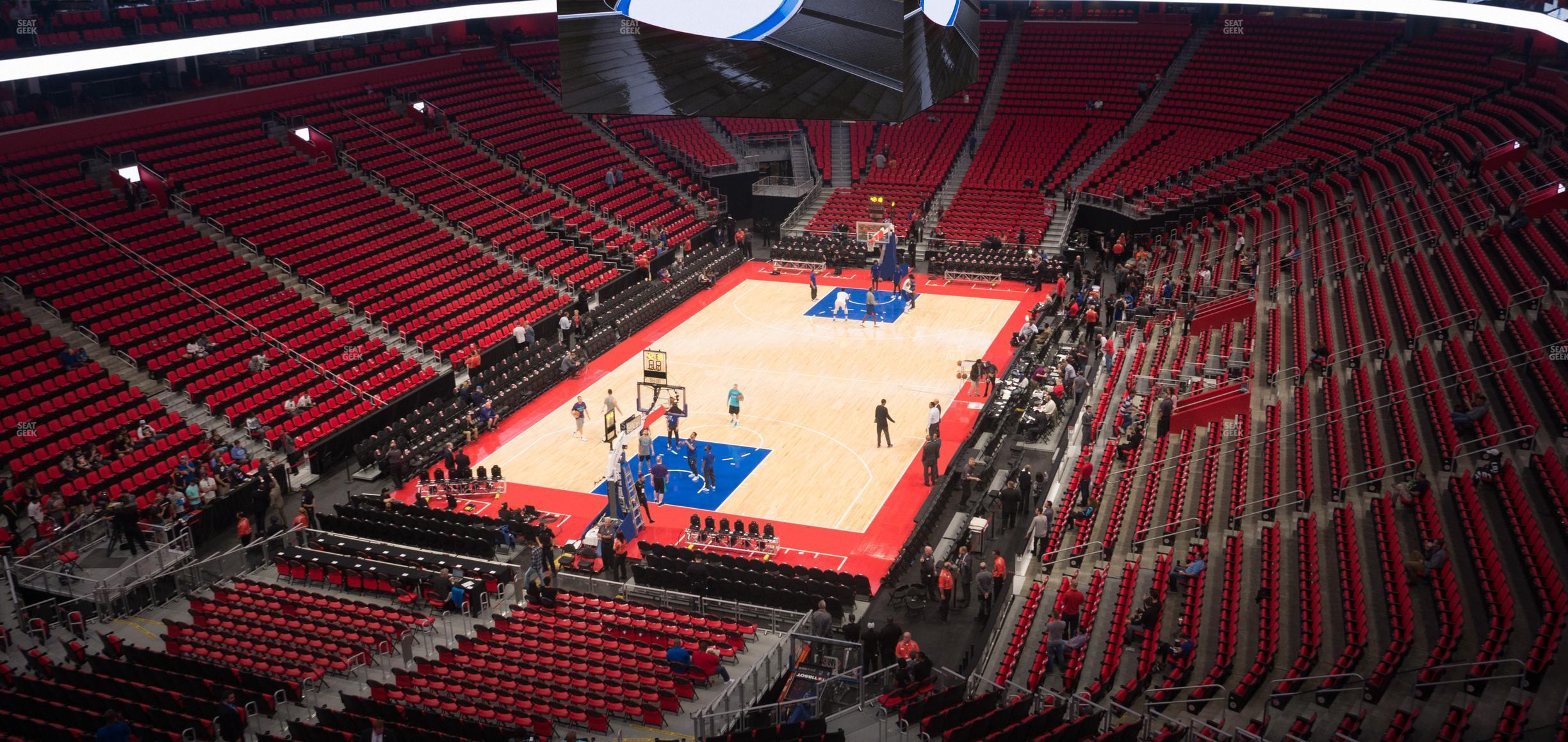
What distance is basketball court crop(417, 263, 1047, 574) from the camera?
22.1 meters

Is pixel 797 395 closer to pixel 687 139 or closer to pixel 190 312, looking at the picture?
pixel 190 312

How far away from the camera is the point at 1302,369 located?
22266 mm

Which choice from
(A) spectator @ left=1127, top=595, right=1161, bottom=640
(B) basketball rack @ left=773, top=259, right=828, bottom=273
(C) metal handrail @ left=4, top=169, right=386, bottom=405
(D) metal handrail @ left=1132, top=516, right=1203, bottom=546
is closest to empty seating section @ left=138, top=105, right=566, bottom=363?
(C) metal handrail @ left=4, top=169, right=386, bottom=405

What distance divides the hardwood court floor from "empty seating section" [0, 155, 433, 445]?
146 inches

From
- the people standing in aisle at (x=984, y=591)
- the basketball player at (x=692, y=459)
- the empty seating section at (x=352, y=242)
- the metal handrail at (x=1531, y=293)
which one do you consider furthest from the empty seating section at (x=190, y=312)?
the metal handrail at (x=1531, y=293)

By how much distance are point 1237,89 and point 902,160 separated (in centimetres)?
1240

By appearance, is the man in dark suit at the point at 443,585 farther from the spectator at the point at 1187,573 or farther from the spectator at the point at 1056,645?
the spectator at the point at 1187,573

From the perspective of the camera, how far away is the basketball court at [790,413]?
22.1 m

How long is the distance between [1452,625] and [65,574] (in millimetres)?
19055

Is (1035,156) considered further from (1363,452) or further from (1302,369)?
(1363,452)

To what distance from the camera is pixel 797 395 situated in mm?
27797

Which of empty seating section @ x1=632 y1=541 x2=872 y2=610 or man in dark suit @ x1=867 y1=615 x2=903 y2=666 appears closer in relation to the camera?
man in dark suit @ x1=867 y1=615 x2=903 y2=666

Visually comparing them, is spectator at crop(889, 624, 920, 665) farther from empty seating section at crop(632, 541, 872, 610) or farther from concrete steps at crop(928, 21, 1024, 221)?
concrete steps at crop(928, 21, 1024, 221)

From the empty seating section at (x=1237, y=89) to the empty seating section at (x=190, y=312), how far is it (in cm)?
2557
